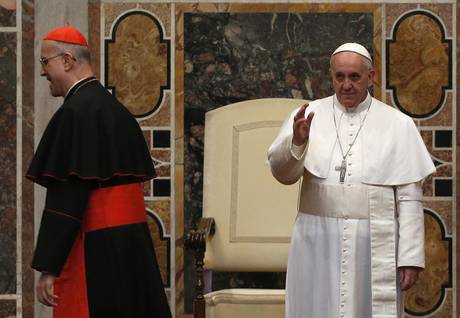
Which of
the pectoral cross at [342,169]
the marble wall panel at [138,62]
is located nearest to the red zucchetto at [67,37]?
the pectoral cross at [342,169]

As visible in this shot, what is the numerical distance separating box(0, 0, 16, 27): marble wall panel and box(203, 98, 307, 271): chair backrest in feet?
4.58

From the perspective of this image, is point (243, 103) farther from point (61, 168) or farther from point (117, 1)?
point (61, 168)

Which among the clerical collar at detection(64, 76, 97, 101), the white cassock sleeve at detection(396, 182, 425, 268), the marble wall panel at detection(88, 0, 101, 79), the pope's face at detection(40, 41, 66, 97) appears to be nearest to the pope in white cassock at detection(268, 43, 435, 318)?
the white cassock sleeve at detection(396, 182, 425, 268)

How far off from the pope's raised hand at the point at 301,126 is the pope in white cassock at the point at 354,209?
0.01 metres

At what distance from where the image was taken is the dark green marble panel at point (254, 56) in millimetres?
6824

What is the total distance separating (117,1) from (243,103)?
1.08 m

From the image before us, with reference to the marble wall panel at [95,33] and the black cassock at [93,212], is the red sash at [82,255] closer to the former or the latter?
the black cassock at [93,212]

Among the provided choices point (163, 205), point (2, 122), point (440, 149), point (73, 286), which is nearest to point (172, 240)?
point (163, 205)

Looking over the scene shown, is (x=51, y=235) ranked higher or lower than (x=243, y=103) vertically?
lower

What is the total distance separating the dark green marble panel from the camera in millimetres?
6824

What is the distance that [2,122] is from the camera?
6773 millimetres

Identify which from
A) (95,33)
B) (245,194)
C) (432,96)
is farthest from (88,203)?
(432,96)

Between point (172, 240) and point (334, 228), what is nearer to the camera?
point (334, 228)

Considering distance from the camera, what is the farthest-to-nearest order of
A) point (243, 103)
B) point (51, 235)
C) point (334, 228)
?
1. point (243, 103)
2. point (334, 228)
3. point (51, 235)
